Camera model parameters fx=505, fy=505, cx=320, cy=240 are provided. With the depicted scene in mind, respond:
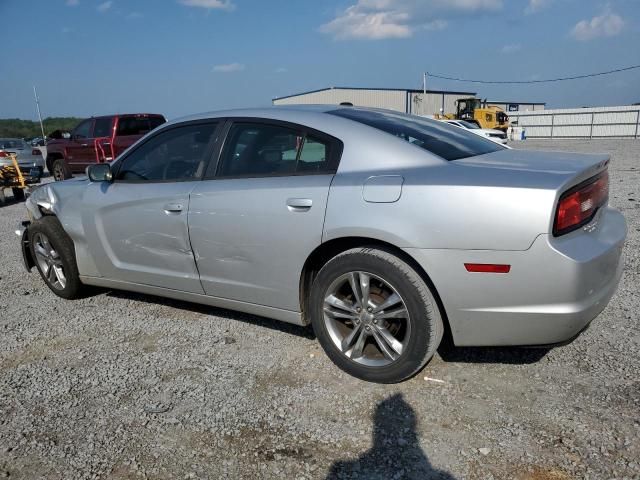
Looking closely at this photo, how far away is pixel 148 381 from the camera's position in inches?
118

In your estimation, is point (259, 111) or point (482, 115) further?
point (482, 115)

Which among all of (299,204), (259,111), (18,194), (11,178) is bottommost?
(18,194)

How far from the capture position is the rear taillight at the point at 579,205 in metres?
2.32

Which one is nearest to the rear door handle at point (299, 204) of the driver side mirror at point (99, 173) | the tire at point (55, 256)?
the driver side mirror at point (99, 173)

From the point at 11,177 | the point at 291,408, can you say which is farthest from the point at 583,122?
the point at 291,408

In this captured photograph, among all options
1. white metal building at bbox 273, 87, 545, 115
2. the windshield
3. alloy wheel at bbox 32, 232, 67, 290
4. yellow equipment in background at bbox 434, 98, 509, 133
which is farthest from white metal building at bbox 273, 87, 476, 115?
alloy wheel at bbox 32, 232, 67, 290

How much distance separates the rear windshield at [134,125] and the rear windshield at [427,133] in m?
11.0

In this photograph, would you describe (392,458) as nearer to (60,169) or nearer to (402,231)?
(402,231)

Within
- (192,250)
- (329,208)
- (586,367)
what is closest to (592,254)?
(586,367)

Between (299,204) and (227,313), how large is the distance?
1.49m

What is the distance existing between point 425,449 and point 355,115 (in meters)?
1.96

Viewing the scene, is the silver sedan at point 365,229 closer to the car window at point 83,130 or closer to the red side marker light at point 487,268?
the red side marker light at point 487,268

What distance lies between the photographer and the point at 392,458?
223 cm

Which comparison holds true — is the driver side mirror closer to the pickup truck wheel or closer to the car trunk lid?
the car trunk lid
